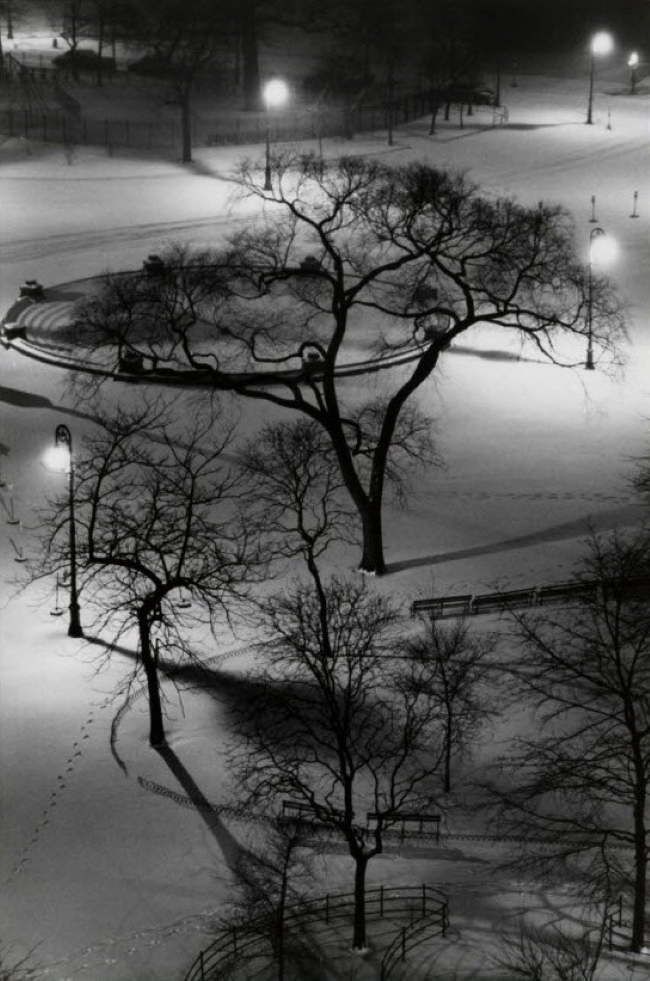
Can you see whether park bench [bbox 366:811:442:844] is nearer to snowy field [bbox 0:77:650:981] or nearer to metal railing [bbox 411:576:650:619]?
snowy field [bbox 0:77:650:981]

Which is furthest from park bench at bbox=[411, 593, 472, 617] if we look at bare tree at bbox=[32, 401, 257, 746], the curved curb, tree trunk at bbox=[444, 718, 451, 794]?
the curved curb

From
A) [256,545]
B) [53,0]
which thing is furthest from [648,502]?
[53,0]

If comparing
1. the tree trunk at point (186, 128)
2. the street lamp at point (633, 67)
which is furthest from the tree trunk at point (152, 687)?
the street lamp at point (633, 67)

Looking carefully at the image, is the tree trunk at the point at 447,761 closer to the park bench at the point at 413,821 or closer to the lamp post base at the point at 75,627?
the park bench at the point at 413,821

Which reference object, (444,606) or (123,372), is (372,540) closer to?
(444,606)

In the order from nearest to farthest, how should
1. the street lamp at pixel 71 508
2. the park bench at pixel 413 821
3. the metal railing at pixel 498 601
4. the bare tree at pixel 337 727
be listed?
the bare tree at pixel 337 727
the park bench at pixel 413 821
the street lamp at pixel 71 508
the metal railing at pixel 498 601

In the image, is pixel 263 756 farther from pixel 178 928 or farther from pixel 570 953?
pixel 570 953

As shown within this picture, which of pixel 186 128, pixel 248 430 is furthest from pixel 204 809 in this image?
pixel 186 128
